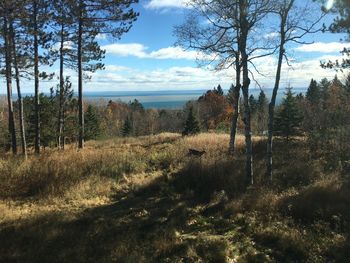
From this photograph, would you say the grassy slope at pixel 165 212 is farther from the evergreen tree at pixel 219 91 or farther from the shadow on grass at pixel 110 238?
the evergreen tree at pixel 219 91

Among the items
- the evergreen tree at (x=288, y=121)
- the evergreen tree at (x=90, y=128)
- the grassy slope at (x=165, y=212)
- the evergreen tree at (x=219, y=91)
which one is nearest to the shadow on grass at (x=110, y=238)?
the grassy slope at (x=165, y=212)

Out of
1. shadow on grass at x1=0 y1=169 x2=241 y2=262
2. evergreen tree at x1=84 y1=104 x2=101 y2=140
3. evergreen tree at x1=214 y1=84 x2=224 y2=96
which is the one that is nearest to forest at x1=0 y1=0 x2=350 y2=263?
shadow on grass at x1=0 y1=169 x2=241 y2=262

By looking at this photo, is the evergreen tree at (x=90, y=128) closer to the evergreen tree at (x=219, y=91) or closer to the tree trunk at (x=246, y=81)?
the tree trunk at (x=246, y=81)

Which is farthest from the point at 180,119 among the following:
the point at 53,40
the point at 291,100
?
the point at 53,40

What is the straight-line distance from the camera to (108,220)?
9.64m

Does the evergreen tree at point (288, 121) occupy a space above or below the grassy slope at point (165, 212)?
above

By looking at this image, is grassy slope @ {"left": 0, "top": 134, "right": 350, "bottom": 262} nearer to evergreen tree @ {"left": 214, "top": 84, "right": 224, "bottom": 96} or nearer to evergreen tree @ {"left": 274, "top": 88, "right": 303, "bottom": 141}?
evergreen tree @ {"left": 274, "top": 88, "right": 303, "bottom": 141}

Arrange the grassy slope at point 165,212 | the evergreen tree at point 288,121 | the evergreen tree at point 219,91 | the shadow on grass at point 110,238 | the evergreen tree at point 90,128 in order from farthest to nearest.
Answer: the evergreen tree at point 219,91 → the evergreen tree at point 90,128 → the evergreen tree at point 288,121 → the grassy slope at point 165,212 → the shadow on grass at point 110,238

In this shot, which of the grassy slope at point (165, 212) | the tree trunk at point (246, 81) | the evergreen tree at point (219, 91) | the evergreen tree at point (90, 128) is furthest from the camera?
the evergreen tree at point (219, 91)

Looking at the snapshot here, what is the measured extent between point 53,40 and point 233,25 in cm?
1435

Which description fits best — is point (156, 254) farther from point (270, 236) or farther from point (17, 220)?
point (17, 220)

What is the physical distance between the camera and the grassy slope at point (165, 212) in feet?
26.1

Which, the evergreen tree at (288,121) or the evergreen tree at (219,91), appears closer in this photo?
the evergreen tree at (288,121)

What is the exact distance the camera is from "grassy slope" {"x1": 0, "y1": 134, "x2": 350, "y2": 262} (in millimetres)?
7957
